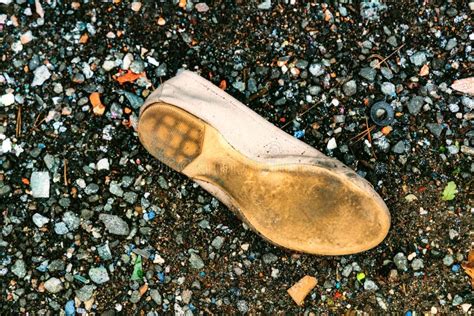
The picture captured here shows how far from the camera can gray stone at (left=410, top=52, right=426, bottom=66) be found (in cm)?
272

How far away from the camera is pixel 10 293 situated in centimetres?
278

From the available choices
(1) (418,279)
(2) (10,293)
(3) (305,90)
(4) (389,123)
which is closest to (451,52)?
(4) (389,123)

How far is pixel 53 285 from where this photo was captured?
2.78 meters

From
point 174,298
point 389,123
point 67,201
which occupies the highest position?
point 389,123

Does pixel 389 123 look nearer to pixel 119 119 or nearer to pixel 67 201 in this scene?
pixel 119 119

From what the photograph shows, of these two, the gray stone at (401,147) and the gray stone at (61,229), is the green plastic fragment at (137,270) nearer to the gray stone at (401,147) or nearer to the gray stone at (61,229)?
the gray stone at (61,229)

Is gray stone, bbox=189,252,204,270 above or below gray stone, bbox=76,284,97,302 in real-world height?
above

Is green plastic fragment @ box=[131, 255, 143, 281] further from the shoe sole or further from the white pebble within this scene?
the white pebble

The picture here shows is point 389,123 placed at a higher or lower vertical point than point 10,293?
higher

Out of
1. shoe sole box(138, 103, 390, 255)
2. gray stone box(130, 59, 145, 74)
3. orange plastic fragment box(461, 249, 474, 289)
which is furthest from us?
gray stone box(130, 59, 145, 74)

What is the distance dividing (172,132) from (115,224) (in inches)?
24.4

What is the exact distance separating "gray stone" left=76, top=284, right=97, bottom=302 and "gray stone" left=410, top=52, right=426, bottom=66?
1.90m

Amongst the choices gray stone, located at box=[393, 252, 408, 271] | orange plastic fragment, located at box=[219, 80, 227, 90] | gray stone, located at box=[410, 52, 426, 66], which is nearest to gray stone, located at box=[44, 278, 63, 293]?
orange plastic fragment, located at box=[219, 80, 227, 90]

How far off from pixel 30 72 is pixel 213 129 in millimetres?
1037
